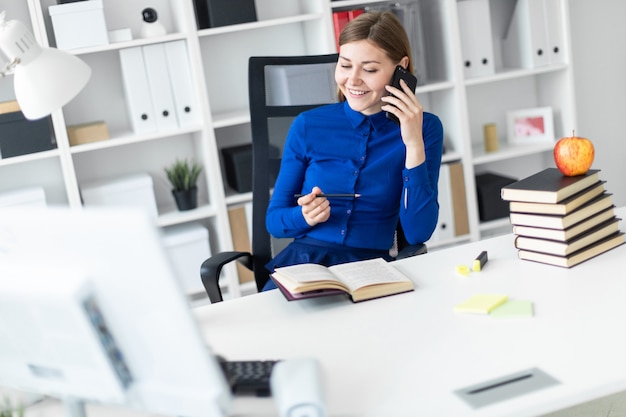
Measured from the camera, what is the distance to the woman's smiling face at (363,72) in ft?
6.95

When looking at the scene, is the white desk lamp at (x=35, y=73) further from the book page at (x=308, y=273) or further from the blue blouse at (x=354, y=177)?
the blue blouse at (x=354, y=177)

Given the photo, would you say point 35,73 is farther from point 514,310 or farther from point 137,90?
point 137,90

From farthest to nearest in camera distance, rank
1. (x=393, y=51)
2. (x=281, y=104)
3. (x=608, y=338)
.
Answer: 1. (x=281, y=104)
2. (x=393, y=51)
3. (x=608, y=338)

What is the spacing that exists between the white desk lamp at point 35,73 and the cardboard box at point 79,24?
169 centimetres

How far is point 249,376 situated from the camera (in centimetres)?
131

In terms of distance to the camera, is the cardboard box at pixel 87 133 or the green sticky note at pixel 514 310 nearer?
the green sticky note at pixel 514 310

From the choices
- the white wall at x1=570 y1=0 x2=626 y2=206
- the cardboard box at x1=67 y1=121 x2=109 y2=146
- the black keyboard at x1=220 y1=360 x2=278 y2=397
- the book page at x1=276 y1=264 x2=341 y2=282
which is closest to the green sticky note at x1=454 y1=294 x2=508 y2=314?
the book page at x1=276 y1=264 x2=341 y2=282

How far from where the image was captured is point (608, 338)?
1.34m

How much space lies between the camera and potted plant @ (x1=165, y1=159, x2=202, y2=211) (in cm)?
332

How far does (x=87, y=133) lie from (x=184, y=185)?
0.45 m

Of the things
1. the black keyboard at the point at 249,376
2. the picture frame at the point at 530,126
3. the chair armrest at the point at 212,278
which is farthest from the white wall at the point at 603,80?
the black keyboard at the point at 249,376

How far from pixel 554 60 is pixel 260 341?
2.67m

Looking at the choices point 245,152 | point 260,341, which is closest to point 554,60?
point 245,152

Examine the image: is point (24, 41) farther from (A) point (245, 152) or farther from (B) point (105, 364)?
(A) point (245, 152)
